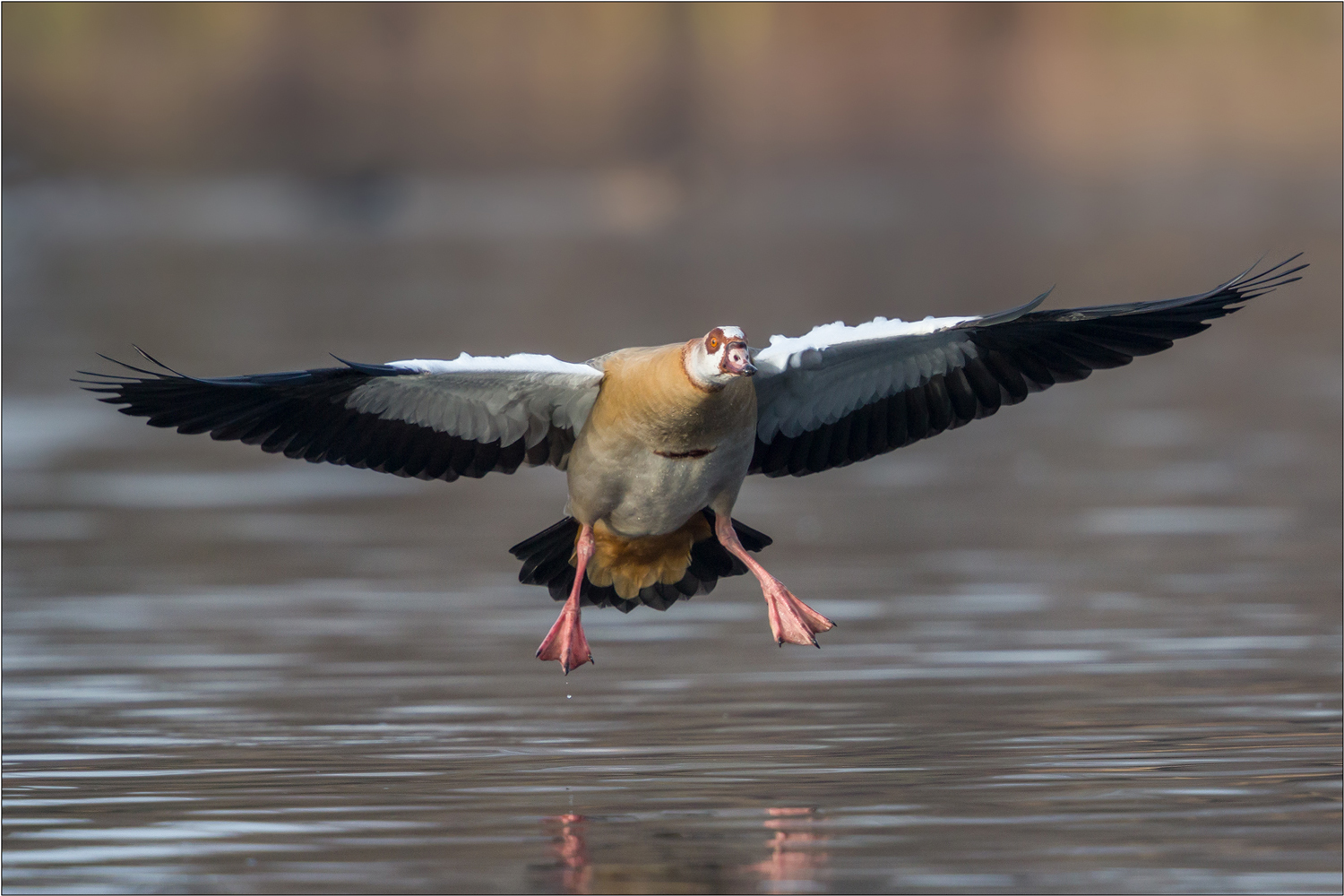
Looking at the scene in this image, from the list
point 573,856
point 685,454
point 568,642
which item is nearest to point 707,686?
point 568,642

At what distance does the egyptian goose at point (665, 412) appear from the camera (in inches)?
361

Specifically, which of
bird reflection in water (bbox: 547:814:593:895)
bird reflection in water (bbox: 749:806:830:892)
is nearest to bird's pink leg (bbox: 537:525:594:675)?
bird reflection in water (bbox: 547:814:593:895)

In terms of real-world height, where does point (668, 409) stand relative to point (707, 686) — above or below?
above

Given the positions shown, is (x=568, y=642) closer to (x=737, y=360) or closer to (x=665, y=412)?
(x=665, y=412)

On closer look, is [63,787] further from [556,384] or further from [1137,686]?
[1137,686]

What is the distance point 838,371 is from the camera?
989cm

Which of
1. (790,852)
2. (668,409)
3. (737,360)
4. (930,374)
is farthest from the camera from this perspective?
(930,374)

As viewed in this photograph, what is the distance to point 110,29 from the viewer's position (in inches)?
2475

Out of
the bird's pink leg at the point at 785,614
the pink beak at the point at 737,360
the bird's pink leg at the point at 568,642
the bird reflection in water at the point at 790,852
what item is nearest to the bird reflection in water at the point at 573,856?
the bird reflection in water at the point at 790,852

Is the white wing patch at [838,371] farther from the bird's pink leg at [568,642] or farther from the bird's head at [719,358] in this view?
the bird's pink leg at [568,642]

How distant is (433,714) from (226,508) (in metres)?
6.73

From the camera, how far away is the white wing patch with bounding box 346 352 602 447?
9.23 metres

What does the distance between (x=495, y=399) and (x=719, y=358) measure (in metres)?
1.19

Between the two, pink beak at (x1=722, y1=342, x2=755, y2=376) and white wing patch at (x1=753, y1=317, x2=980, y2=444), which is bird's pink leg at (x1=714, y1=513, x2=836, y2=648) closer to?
white wing patch at (x1=753, y1=317, x2=980, y2=444)
